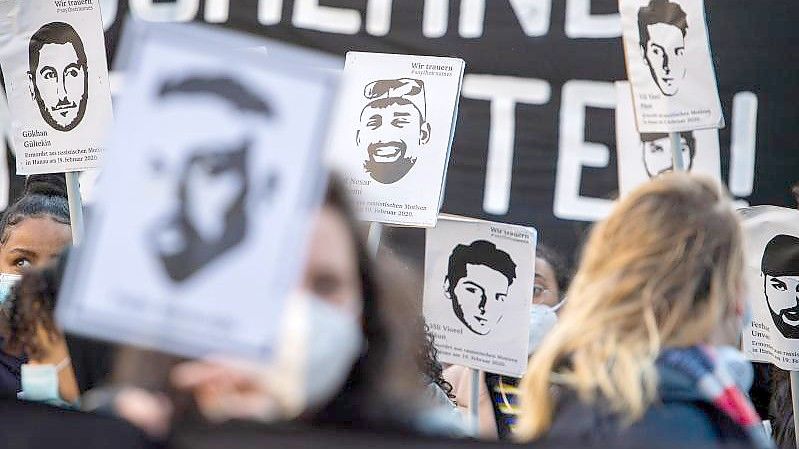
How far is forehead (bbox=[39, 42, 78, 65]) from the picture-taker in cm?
411

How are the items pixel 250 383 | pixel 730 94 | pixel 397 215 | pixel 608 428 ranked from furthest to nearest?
pixel 730 94 → pixel 397 215 → pixel 608 428 → pixel 250 383

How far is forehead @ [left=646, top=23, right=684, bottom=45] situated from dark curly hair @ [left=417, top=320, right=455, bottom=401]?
46.6 inches

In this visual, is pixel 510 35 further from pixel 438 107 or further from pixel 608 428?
pixel 608 428

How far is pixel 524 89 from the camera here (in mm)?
4746

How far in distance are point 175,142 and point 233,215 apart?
0.12 m

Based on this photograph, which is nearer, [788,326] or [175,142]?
[175,142]

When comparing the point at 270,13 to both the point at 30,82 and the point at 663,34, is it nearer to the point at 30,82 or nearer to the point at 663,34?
the point at 30,82

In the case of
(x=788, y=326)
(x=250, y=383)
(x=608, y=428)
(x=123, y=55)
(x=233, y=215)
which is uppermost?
(x=123, y=55)

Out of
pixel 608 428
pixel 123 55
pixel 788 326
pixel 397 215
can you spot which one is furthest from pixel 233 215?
pixel 788 326

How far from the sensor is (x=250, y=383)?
5.05ft

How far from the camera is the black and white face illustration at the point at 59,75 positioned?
13.4 ft

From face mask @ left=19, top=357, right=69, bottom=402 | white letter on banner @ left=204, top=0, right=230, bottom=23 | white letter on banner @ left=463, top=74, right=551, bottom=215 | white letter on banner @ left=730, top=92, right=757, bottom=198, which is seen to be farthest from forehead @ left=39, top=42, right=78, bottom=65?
white letter on banner @ left=730, top=92, right=757, bottom=198

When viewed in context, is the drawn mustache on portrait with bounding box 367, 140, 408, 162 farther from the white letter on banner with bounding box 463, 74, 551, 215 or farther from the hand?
the hand

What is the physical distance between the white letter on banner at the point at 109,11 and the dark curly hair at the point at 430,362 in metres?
1.78
